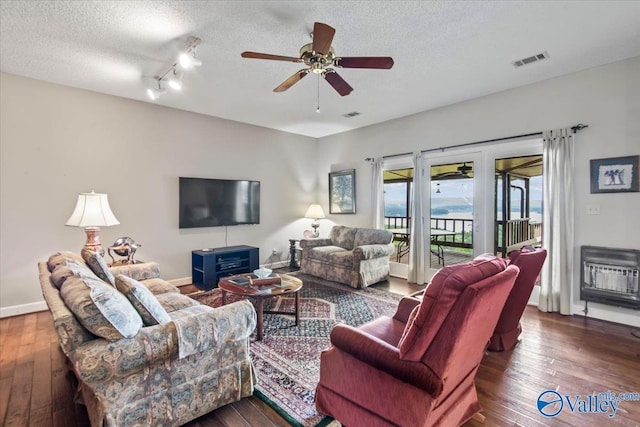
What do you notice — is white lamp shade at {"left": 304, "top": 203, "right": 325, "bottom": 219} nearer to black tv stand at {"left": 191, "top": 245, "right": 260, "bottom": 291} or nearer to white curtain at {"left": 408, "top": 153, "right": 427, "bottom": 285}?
black tv stand at {"left": 191, "top": 245, "right": 260, "bottom": 291}

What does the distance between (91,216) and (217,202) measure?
207 centimetres

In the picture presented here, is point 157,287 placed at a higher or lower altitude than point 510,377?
higher

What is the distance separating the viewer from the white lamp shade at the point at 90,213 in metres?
3.15

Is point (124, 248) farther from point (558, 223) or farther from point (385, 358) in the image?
point (558, 223)

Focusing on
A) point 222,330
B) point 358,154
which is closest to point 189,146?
point 358,154

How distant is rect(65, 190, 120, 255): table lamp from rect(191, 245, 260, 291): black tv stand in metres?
1.50

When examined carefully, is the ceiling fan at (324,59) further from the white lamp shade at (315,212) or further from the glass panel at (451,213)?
the white lamp shade at (315,212)

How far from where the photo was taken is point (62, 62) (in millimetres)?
3223

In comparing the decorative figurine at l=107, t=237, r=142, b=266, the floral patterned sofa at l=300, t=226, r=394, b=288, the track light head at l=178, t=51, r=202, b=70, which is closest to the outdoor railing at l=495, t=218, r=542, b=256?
the floral patterned sofa at l=300, t=226, r=394, b=288

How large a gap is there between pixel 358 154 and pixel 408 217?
5.30 feet

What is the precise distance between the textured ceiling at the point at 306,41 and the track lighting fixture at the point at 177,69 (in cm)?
7

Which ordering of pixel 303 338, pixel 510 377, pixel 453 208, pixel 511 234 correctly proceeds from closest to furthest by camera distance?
pixel 510 377 < pixel 303 338 < pixel 511 234 < pixel 453 208

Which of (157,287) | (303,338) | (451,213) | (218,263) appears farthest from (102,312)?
(451,213)

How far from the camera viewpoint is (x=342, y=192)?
248 inches
